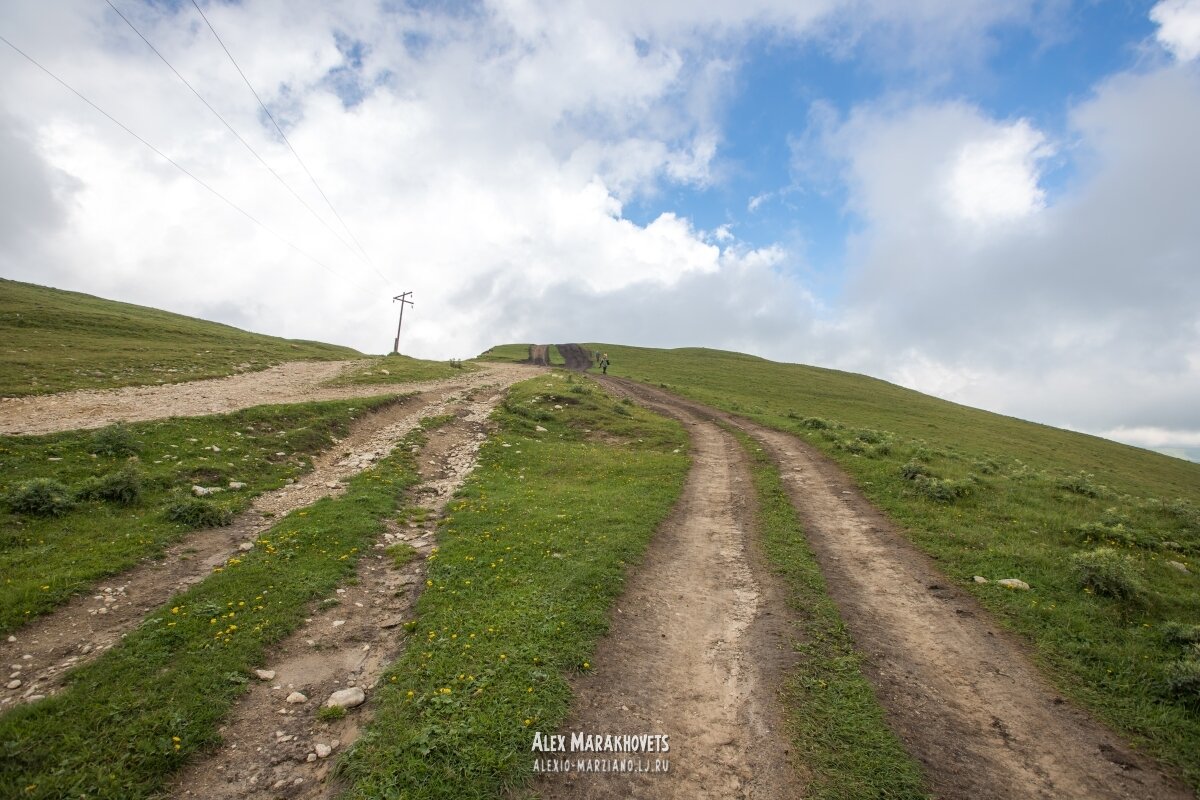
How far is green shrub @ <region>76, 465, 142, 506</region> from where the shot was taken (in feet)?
44.5

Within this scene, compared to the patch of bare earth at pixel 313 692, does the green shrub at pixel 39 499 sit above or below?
above

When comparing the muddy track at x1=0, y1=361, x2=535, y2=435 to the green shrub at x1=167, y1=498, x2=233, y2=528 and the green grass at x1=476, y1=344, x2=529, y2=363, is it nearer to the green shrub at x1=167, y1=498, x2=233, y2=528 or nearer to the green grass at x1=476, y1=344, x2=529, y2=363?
the green shrub at x1=167, y1=498, x2=233, y2=528

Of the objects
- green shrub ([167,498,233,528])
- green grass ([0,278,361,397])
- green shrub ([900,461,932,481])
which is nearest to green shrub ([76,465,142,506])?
green shrub ([167,498,233,528])

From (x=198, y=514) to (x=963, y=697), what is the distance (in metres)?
18.3

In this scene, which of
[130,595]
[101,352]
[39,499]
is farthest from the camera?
[101,352]

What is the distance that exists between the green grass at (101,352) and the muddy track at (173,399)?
57.6 inches

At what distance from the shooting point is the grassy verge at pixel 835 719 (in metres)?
6.77

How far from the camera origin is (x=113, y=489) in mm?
13758

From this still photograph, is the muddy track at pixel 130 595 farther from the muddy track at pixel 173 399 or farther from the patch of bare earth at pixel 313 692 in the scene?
the muddy track at pixel 173 399

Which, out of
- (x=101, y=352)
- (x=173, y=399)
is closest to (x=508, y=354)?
(x=101, y=352)

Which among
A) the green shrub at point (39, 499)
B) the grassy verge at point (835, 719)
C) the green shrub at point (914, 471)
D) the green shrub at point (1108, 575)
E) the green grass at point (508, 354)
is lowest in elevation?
the grassy verge at point (835, 719)

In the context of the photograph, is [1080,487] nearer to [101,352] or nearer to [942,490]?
[942,490]

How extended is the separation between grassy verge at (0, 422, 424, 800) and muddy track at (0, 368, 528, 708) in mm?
398

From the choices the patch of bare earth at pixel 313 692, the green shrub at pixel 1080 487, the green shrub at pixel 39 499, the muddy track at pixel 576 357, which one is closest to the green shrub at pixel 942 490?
the green shrub at pixel 1080 487
